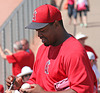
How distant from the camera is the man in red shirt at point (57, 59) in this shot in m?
2.30

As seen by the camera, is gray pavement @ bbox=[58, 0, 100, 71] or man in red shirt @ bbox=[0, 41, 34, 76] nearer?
man in red shirt @ bbox=[0, 41, 34, 76]

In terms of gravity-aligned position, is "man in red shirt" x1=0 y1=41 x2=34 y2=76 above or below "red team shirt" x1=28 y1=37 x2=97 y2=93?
below

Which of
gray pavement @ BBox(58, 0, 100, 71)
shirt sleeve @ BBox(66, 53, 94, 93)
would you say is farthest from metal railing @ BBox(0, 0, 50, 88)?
shirt sleeve @ BBox(66, 53, 94, 93)

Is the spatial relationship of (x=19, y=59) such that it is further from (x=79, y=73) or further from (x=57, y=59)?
(x=79, y=73)

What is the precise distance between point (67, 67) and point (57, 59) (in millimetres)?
163

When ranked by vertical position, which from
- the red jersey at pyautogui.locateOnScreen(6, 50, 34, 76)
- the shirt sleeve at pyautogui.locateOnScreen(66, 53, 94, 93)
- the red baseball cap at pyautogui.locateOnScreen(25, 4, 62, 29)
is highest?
the red baseball cap at pyautogui.locateOnScreen(25, 4, 62, 29)

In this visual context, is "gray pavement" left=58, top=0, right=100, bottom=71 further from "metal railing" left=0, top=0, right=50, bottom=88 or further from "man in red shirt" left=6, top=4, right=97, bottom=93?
"man in red shirt" left=6, top=4, right=97, bottom=93

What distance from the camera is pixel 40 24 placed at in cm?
245

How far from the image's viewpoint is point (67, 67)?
2.34m

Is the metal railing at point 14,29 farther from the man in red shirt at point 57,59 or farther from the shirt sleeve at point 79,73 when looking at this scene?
the shirt sleeve at point 79,73

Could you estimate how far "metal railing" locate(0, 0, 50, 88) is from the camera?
6.93 meters

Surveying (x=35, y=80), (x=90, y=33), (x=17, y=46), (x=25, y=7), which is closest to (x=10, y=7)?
(x=25, y=7)

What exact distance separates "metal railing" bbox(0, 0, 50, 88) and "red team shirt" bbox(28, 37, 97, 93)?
13.9 ft

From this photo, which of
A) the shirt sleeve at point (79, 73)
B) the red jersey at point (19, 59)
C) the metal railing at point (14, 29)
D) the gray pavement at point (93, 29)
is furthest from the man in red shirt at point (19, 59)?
the shirt sleeve at point (79, 73)
